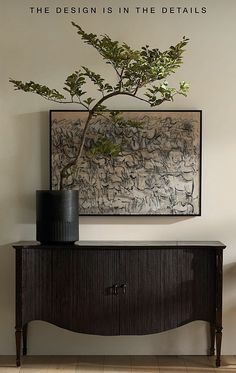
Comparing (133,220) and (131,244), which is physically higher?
(133,220)

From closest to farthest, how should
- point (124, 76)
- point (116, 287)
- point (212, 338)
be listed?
Result: point (124, 76)
point (116, 287)
point (212, 338)

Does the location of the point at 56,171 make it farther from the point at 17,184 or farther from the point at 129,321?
the point at 129,321

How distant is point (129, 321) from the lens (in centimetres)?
405

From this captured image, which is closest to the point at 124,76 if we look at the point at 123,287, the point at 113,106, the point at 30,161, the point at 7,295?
the point at 113,106

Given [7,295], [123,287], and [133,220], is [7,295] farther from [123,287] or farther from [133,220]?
[133,220]

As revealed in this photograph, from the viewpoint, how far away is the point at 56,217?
4.04 metres

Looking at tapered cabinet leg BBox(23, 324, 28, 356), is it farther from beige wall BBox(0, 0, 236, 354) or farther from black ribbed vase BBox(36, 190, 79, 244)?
black ribbed vase BBox(36, 190, 79, 244)

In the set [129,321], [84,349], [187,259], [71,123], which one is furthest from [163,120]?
[84,349]

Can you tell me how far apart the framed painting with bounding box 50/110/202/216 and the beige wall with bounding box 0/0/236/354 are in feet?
0.26


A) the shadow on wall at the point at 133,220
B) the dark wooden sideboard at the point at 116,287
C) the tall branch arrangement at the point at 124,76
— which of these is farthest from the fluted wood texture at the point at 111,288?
the tall branch arrangement at the point at 124,76

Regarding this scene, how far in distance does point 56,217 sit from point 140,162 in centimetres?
72

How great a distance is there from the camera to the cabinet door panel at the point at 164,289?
404cm

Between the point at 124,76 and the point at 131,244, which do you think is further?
the point at 131,244

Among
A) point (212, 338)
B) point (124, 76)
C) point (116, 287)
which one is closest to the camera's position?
point (124, 76)
